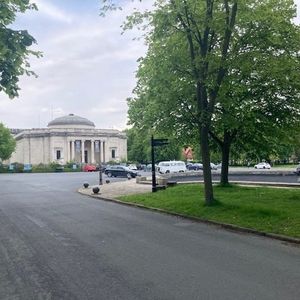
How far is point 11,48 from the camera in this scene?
33.8 feet

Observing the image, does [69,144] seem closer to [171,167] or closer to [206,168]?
[171,167]

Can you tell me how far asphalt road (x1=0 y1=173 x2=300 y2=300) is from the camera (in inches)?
287

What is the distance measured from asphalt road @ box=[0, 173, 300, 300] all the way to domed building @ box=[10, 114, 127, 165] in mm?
119410

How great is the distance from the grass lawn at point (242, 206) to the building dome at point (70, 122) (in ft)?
418

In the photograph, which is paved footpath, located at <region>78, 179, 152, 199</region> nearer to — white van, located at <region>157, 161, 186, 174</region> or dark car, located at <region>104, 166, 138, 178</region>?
dark car, located at <region>104, 166, 138, 178</region>

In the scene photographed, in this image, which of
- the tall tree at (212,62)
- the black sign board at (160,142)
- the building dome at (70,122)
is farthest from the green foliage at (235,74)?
the building dome at (70,122)

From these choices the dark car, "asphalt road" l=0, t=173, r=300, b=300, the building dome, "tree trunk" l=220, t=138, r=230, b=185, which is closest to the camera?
"asphalt road" l=0, t=173, r=300, b=300

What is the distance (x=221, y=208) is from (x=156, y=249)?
275 inches

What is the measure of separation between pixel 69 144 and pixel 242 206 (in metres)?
126

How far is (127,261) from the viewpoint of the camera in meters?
9.53

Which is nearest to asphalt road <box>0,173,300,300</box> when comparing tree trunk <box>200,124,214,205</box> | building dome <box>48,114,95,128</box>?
tree trunk <box>200,124,214,205</box>

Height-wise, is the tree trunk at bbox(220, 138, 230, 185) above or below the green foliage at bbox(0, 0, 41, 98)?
below

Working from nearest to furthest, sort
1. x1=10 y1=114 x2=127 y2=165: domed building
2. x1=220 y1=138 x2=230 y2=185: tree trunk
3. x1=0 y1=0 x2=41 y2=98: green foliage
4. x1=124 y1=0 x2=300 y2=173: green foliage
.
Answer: x1=0 y1=0 x2=41 y2=98: green foliage, x1=124 y1=0 x2=300 y2=173: green foliage, x1=220 y1=138 x2=230 y2=185: tree trunk, x1=10 y1=114 x2=127 y2=165: domed building

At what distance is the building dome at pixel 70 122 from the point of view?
150250 mm
